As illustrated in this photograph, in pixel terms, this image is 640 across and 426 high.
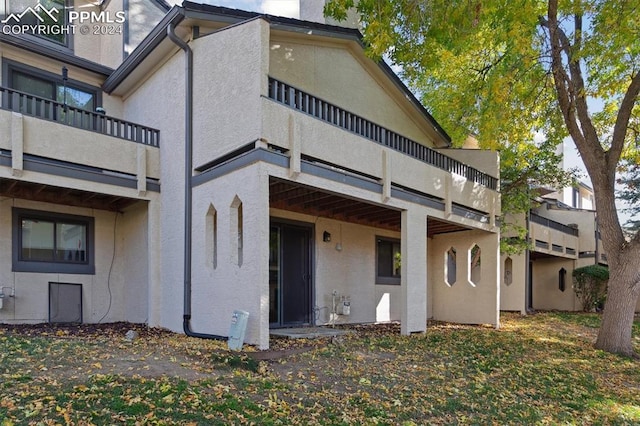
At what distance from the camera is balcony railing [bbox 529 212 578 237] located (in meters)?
19.1

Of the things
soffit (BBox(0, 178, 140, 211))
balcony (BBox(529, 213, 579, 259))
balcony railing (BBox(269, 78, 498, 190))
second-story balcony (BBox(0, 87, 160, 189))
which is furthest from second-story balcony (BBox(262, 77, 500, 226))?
balcony (BBox(529, 213, 579, 259))

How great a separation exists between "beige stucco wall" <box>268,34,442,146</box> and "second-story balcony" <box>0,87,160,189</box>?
3.22 meters

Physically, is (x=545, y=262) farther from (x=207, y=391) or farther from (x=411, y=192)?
(x=207, y=391)

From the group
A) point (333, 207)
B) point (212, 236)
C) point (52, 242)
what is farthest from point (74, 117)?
point (333, 207)

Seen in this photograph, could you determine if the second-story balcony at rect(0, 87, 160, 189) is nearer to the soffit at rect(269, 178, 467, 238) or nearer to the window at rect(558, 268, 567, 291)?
the soffit at rect(269, 178, 467, 238)

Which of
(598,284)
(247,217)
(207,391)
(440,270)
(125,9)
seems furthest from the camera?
(598,284)

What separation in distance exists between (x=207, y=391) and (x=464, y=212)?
8.77 meters

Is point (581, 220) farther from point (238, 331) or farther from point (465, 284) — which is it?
point (238, 331)

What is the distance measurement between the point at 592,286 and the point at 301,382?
1886 centimetres

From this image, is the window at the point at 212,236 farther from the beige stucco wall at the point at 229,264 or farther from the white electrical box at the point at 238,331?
the white electrical box at the point at 238,331

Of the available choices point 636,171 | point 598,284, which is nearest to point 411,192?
point 598,284

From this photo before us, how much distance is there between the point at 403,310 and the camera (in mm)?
10156

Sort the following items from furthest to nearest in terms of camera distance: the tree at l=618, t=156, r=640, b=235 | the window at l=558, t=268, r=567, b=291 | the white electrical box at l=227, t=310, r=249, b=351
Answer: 1. the window at l=558, t=268, r=567, b=291
2. the tree at l=618, t=156, r=640, b=235
3. the white electrical box at l=227, t=310, r=249, b=351

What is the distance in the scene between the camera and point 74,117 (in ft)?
30.0
